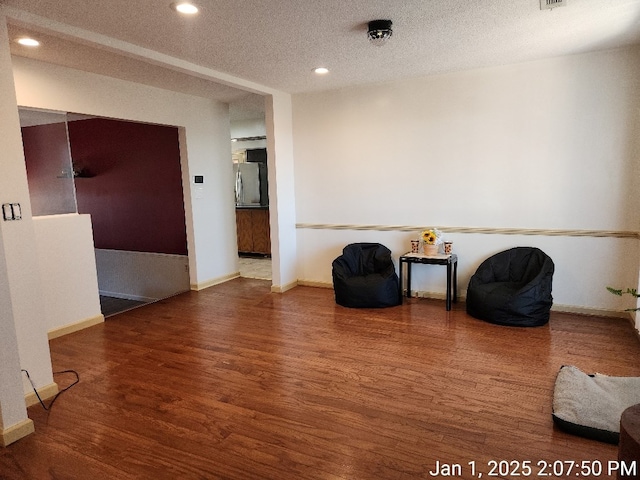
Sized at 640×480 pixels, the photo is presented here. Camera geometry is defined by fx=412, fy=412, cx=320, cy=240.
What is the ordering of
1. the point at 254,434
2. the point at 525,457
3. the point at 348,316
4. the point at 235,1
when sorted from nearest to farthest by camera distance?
the point at 525,457
the point at 254,434
the point at 235,1
the point at 348,316

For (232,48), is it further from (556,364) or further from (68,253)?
(556,364)

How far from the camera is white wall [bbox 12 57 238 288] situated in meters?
3.74

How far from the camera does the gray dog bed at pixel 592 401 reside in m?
2.16

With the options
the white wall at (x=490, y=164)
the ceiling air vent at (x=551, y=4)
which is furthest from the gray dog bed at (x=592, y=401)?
the ceiling air vent at (x=551, y=4)

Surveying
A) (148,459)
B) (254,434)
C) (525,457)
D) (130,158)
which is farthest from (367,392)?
(130,158)

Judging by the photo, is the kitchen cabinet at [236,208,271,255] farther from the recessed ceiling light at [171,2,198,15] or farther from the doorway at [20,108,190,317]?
the recessed ceiling light at [171,2,198,15]

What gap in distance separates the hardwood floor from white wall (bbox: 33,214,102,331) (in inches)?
9.8

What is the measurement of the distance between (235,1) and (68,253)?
9.37 feet

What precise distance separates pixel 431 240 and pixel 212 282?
2983 millimetres

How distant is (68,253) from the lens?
3.93 m

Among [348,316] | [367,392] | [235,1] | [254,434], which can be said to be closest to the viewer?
[254,434]

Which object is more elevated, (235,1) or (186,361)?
(235,1)

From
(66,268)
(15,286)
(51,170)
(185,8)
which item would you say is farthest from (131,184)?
(185,8)

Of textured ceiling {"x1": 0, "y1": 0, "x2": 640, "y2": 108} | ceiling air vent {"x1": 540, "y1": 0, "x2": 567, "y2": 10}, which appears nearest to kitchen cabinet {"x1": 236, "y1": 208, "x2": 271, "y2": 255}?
textured ceiling {"x1": 0, "y1": 0, "x2": 640, "y2": 108}
